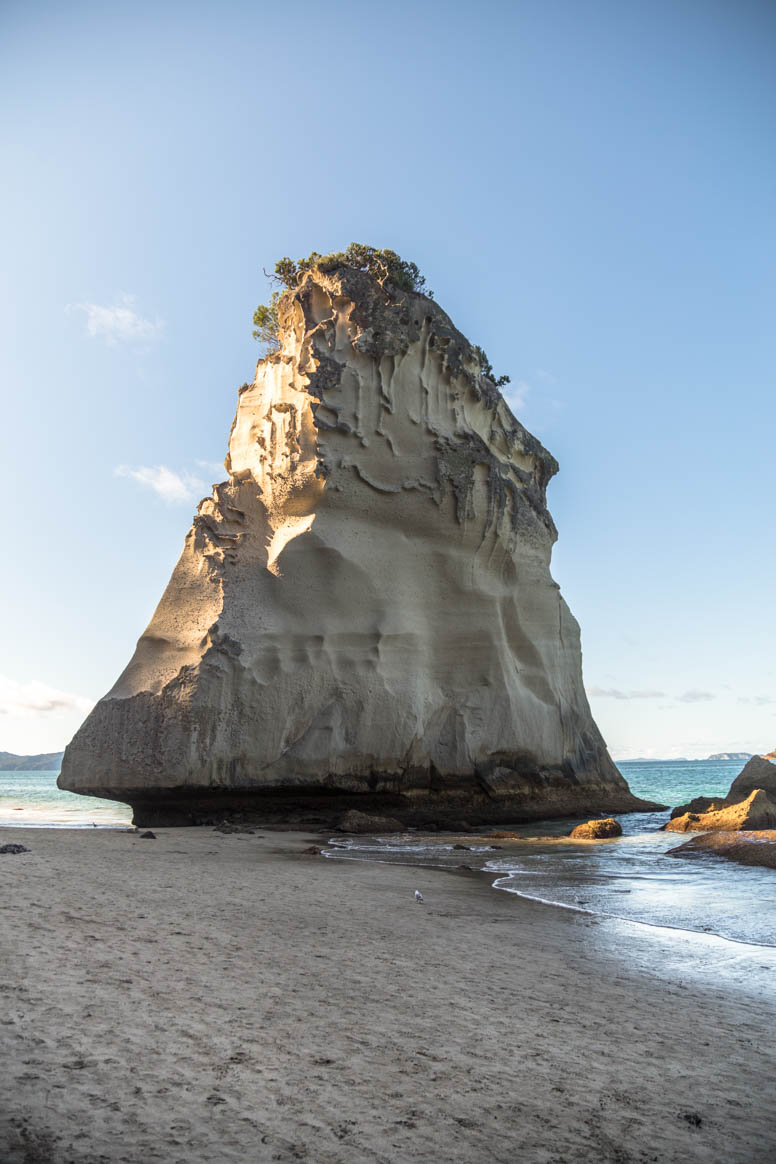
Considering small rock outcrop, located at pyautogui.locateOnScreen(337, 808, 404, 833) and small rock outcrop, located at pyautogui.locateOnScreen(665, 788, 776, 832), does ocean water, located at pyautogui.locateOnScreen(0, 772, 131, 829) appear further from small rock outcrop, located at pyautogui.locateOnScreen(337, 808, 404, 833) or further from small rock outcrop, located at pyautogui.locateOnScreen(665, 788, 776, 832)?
small rock outcrop, located at pyautogui.locateOnScreen(665, 788, 776, 832)

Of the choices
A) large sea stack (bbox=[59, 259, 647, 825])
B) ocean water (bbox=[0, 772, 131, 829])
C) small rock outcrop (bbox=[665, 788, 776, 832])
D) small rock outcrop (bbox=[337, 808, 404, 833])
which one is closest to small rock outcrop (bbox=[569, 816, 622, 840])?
small rock outcrop (bbox=[665, 788, 776, 832])

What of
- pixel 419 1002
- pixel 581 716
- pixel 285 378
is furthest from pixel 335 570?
pixel 419 1002

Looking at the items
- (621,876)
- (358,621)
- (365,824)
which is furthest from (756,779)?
(621,876)

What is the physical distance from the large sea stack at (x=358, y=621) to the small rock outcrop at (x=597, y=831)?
13.8 ft

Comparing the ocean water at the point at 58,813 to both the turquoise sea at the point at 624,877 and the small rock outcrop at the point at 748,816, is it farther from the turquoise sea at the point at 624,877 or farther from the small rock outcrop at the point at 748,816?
the small rock outcrop at the point at 748,816

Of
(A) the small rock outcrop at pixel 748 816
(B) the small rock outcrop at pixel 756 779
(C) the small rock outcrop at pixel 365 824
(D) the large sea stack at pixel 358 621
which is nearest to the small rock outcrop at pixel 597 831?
(A) the small rock outcrop at pixel 748 816

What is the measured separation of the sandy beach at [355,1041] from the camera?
7.87 feet

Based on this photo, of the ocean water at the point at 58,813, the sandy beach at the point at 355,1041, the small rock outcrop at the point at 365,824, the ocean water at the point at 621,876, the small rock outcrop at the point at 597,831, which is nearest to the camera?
the sandy beach at the point at 355,1041

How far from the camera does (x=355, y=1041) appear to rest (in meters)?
3.23

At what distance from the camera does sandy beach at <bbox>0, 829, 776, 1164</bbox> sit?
2.40 meters

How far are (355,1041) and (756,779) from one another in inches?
832

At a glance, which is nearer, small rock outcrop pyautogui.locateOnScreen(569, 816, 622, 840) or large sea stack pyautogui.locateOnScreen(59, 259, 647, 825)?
small rock outcrop pyautogui.locateOnScreen(569, 816, 622, 840)

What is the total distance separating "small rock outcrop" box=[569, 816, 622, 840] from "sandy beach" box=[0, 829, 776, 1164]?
922 centimetres

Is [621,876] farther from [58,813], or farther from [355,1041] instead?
[58,813]
